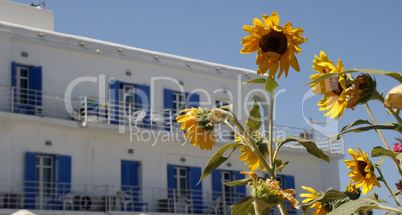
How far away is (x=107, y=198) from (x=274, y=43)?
16764mm

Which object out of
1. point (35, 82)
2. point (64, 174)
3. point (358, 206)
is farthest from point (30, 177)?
point (358, 206)

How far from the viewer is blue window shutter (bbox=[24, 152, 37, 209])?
56.3 feet

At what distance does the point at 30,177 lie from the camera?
17219mm

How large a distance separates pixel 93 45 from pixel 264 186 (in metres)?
18.0

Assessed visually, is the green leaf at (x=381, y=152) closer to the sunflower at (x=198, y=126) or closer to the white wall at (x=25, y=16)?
the sunflower at (x=198, y=126)

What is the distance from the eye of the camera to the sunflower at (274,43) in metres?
2.17

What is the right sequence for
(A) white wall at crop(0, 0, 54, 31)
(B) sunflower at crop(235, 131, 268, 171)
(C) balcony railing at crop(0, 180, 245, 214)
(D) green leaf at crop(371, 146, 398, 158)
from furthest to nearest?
(A) white wall at crop(0, 0, 54, 31), (C) balcony railing at crop(0, 180, 245, 214), (B) sunflower at crop(235, 131, 268, 171), (D) green leaf at crop(371, 146, 398, 158)

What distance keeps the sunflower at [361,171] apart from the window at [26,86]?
15.5 metres

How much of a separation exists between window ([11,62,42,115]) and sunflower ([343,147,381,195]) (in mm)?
15467

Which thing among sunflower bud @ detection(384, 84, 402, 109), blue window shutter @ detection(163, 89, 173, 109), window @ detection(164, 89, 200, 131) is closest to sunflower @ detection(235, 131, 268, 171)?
sunflower bud @ detection(384, 84, 402, 109)

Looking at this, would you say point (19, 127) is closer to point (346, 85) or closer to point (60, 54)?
point (60, 54)

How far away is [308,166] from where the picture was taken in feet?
80.4

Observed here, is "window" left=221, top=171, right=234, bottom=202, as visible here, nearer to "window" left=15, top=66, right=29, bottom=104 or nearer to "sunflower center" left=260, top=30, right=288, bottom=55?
"window" left=15, top=66, right=29, bottom=104

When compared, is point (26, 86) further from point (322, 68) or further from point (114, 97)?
point (322, 68)
